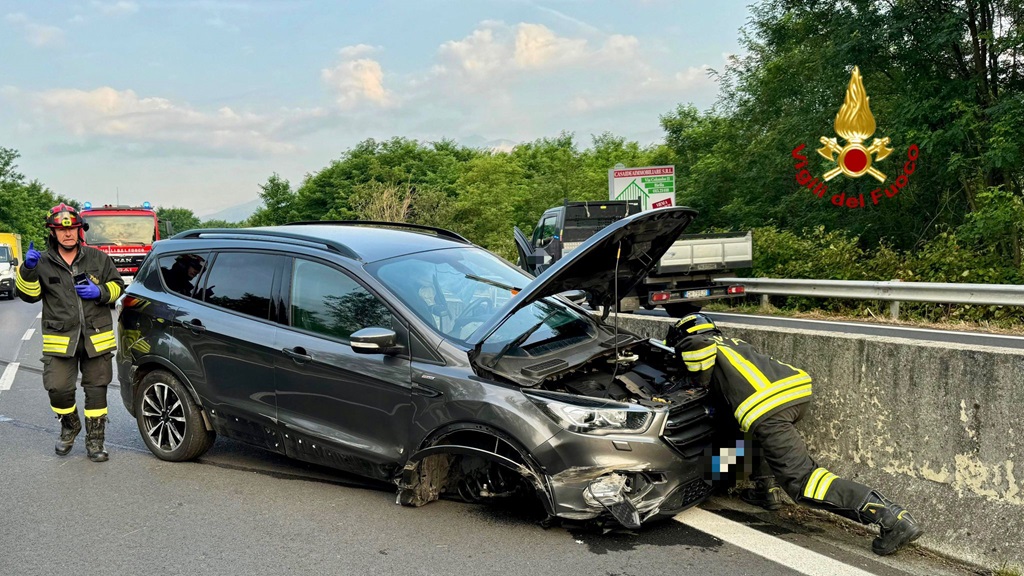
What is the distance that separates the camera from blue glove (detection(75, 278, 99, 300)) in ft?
18.9

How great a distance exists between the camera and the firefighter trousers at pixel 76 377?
19.2 ft

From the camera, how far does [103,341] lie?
19.5ft

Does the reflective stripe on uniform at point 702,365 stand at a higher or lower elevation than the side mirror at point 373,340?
lower

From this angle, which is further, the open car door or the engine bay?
the open car door

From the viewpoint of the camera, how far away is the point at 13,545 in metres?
4.10

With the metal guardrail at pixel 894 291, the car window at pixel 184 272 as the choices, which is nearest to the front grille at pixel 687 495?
the car window at pixel 184 272

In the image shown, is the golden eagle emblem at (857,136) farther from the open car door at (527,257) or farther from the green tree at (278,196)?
the green tree at (278,196)

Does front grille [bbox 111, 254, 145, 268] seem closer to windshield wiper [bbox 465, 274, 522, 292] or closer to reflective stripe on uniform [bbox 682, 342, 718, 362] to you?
windshield wiper [bbox 465, 274, 522, 292]

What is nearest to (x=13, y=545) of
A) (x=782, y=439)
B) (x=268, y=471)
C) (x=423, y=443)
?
(x=268, y=471)

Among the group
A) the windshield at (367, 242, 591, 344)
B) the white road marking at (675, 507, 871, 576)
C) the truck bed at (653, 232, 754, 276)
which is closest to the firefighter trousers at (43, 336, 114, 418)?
the windshield at (367, 242, 591, 344)

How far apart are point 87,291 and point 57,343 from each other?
0.44m

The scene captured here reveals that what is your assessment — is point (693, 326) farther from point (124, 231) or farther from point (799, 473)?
point (124, 231)

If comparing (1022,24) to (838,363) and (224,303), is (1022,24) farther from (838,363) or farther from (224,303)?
(224,303)

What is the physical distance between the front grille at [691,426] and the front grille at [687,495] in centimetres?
16
